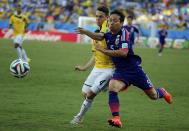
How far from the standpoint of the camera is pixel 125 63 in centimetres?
1066

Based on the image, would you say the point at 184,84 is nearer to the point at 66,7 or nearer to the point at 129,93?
the point at 129,93

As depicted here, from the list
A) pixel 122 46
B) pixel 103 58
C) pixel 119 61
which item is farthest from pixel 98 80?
pixel 122 46

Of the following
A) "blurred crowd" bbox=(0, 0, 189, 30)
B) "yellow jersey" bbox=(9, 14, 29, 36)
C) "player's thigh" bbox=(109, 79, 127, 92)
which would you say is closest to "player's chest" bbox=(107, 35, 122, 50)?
"player's thigh" bbox=(109, 79, 127, 92)

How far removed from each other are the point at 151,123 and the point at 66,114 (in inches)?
77.1

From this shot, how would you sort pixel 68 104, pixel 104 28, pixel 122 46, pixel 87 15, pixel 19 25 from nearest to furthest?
pixel 122 46 → pixel 104 28 → pixel 68 104 → pixel 19 25 → pixel 87 15

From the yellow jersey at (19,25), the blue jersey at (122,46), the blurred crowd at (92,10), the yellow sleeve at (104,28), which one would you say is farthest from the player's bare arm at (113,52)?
the blurred crowd at (92,10)

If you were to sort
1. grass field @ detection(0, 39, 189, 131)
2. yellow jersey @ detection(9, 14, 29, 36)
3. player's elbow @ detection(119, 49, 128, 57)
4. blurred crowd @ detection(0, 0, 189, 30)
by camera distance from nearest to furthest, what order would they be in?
player's elbow @ detection(119, 49, 128, 57), grass field @ detection(0, 39, 189, 131), yellow jersey @ detection(9, 14, 29, 36), blurred crowd @ detection(0, 0, 189, 30)

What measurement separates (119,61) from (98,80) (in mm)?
652

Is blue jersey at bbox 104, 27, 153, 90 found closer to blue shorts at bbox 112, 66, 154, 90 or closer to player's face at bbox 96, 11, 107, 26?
blue shorts at bbox 112, 66, 154, 90

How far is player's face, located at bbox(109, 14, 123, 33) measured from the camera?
10.5 m

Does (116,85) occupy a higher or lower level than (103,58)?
lower

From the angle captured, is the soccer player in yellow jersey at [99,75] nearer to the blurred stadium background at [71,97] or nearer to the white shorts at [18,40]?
the blurred stadium background at [71,97]

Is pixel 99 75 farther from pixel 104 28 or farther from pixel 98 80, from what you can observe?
pixel 104 28

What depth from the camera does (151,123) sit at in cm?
1156
